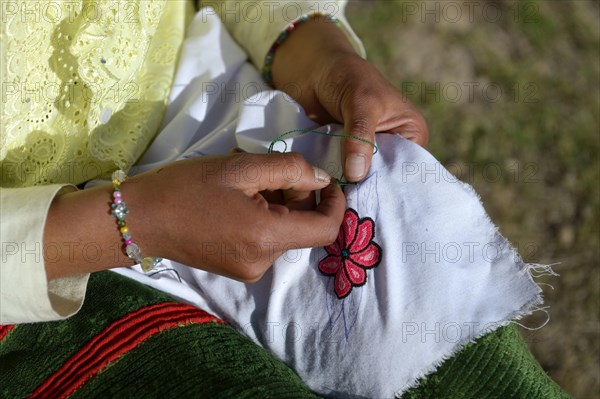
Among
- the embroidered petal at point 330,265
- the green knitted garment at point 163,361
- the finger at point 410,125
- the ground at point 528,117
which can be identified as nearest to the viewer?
the green knitted garment at point 163,361

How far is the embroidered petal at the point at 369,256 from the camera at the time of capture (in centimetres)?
85

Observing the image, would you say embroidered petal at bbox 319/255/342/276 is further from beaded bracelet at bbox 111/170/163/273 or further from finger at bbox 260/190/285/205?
beaded bracelet at bbox 111/170/163/273

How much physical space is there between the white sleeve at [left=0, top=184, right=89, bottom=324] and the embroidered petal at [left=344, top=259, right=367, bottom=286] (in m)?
0.39

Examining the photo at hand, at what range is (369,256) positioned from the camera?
0.85m

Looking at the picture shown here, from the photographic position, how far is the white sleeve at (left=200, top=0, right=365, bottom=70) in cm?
111

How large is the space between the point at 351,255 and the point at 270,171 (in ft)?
0.55

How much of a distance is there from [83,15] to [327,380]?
2.11ft

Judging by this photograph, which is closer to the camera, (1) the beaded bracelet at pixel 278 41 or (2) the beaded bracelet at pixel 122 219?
(2) the beaded bracelet at pixel 122 219

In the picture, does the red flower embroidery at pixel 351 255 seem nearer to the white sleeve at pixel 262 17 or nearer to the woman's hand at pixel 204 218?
the woman's hand at pixel 204 218

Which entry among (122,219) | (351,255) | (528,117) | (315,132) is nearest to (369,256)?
(351,255)

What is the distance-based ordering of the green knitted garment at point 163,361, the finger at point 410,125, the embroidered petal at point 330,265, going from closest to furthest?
the green knitted garment at point 163,361, the embroidered petal at point 330,265, the finger at point 410,125

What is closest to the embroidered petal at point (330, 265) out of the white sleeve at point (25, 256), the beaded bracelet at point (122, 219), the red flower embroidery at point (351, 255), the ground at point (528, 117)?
the red flower embroidery at point (351, 255)

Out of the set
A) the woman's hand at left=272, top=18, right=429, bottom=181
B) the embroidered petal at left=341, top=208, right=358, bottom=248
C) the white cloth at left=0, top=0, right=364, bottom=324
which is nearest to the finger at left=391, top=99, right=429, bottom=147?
the woman's hand at left=272, top=18, right=429, bottom=181

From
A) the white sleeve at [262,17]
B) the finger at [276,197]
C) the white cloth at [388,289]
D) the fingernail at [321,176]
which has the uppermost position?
the white sleeve at [262,17]
